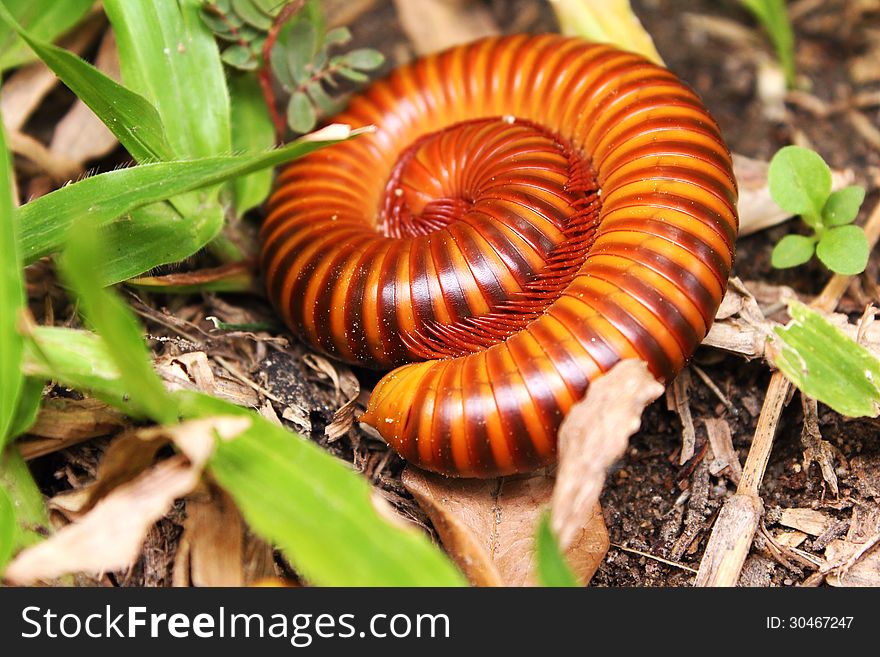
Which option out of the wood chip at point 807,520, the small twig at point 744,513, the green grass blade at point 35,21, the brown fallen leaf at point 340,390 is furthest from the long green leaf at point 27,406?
the wood chip at point 807,520

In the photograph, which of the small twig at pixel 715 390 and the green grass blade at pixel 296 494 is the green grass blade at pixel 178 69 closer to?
the green grass blade at pixel 296 494

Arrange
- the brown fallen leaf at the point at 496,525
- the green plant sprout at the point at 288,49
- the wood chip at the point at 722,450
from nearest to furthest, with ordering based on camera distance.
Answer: the brown fallen leaf at the point at 496,525, the wood chip at the point at 722,450, the green plant sprout at the point at 288,49

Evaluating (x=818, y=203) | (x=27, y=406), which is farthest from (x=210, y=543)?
(x=818, y=203)

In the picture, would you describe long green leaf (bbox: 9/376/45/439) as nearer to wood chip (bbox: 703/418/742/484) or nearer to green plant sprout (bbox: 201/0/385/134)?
green plant sprout (bbox: 201/0/385/134)

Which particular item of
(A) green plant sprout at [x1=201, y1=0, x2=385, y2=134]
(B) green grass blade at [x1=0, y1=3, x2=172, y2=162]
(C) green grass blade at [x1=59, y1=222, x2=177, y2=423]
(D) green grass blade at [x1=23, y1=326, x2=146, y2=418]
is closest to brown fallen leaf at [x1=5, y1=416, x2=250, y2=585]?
(C) green grass blade at [x1=59, y1=222, x2=177, y2=423]
